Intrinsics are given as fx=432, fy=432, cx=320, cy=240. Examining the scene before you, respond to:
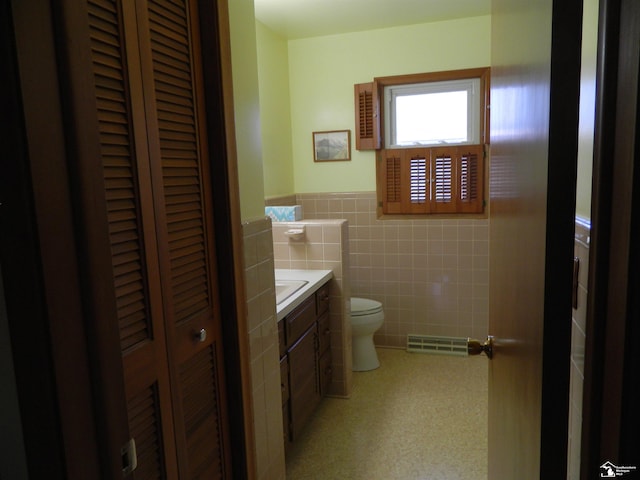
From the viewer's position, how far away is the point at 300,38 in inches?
142

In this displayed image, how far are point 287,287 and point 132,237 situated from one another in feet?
4.99

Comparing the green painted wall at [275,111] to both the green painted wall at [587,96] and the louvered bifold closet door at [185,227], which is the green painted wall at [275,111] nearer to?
the louvered bifold closet door at [185,227]

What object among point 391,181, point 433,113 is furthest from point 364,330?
point 433,113

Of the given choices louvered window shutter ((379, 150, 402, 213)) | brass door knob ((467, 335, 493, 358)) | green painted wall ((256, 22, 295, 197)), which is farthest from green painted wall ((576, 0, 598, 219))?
louvered window shutter ((379, 150, 402, 213))

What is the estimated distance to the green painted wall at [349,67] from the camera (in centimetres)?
329

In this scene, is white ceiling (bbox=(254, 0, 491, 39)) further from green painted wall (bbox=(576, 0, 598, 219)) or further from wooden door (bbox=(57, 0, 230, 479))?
green painted wall (bbox=(576, 0, 598, 219))

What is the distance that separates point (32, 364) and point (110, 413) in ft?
0.42

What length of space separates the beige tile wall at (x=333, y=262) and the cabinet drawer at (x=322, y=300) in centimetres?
5

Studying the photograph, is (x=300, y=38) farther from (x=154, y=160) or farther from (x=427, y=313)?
(x=154, y=160)

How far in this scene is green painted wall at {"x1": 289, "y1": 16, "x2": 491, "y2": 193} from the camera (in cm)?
329

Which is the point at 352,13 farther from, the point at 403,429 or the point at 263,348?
the point at 403,429

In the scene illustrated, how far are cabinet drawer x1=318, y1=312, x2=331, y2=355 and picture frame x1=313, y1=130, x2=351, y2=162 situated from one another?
4.89 feet

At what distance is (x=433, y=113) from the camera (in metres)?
3.47

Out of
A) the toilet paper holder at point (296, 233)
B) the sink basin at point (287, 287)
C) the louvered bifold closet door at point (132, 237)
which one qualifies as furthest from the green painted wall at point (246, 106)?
the toilet paper holder at point (296, 233)
